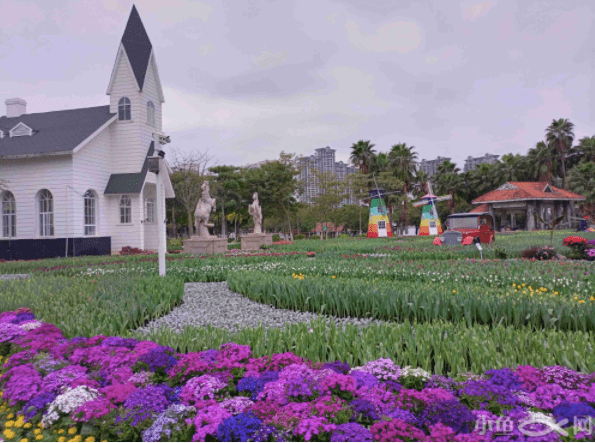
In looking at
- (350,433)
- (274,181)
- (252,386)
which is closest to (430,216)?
(274,181)

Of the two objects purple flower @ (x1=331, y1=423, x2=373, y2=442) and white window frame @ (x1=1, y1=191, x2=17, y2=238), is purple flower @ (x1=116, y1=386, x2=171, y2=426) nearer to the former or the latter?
purple flower @ (x1=331, y1=423, x2=373, y2=442)

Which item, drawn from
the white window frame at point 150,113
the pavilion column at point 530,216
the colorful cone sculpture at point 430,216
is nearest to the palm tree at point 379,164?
the colorful cone sculpture at point 430,216

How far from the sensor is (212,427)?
2.48 m

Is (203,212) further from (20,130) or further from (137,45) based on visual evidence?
(20,130)

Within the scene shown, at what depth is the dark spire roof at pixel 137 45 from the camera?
21.4 m

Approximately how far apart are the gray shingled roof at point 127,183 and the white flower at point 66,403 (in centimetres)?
1866

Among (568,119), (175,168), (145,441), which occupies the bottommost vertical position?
(145,441)

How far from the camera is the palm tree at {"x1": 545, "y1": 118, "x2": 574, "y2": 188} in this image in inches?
2002

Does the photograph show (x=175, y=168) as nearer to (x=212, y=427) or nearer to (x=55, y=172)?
(x=55, y=172)

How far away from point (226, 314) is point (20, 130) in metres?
20.8

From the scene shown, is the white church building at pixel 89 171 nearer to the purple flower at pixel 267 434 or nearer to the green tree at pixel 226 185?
the green tree at pixel 226 185

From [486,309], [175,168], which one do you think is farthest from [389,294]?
[175,168]

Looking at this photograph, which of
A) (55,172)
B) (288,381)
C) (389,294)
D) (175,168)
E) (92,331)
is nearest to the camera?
(288,381)

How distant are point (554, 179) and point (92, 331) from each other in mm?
63652
